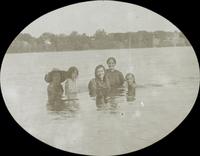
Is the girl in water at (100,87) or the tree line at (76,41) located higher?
the tree line at (76,41)

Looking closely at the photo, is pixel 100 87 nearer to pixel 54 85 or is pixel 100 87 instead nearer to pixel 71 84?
pixel 71 84

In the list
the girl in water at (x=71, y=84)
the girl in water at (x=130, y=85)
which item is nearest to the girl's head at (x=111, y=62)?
the girl in water at (x=130, y=85)

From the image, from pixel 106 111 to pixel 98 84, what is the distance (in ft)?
0.76

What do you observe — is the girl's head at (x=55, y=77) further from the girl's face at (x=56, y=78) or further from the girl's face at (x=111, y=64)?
the girl's face at (x=111, y=64)

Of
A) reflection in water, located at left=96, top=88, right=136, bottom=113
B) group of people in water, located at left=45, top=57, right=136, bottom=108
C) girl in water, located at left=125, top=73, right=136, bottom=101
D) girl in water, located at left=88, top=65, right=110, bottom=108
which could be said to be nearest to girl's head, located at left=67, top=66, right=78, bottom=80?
group of people in water, located at left=45, top=57, right=136, bottom=108

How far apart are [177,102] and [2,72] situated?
1.46 meters

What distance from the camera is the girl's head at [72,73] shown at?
307 cm

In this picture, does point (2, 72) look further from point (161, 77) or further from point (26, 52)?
point (161, 77)

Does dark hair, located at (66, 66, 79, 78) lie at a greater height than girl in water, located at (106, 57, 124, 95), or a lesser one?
greater

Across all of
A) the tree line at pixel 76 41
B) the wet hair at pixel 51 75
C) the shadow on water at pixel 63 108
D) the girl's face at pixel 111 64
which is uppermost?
the tree line at pixel 76 41

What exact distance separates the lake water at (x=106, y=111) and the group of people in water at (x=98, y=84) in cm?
4

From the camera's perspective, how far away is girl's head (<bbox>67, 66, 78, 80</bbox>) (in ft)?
10.1

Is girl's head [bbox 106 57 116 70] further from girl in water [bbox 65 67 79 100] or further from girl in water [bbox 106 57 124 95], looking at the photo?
girl in water [bbox 65 67 79 100]

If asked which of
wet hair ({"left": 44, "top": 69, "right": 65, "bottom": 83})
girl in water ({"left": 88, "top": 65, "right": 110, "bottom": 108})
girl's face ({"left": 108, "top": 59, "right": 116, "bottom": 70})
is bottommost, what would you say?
girl in water ({"left": 88, "top": 65, "right": 110, "bottom": 108})
